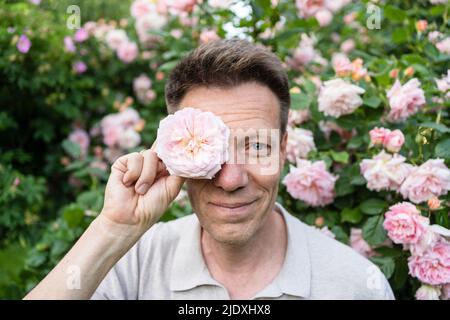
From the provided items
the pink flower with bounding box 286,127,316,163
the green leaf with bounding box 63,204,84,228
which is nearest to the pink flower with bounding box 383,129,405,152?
the pink flower with bounding box 286,127,316,163

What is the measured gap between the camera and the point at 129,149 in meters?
3.66

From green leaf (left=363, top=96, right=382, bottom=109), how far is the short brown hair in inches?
22.5

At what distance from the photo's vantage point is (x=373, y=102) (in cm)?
231

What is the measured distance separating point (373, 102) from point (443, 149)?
0.40 meters

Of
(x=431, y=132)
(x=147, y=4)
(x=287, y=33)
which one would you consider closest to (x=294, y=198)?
(x=431, y=132)

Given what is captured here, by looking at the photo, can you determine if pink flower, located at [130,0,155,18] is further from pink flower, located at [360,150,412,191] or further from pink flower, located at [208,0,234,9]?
pink flower, located at [360,150,412,191]

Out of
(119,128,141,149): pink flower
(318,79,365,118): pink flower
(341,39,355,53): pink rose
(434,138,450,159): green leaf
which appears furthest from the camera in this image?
(341,39,355,53): pink rose

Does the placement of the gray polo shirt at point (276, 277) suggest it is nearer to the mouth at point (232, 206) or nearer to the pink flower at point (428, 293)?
the pink flower at point (428, 293)

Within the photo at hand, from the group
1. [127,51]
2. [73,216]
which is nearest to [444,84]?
[73,216]

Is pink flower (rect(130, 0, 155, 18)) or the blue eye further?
pink flower (rect(130, 0, 155, 18))

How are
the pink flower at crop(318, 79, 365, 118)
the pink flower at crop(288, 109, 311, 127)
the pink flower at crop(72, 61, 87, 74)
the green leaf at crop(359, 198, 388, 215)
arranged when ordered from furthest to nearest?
the pink flower at crop(72, 61, 87, 74)
the pink flower at crop(288, 109, 311, 127)
the pink flower at crop(318, 79, 365, 118)
the green leaf at crop(359, 198, 388, 215)

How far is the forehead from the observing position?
1.76m

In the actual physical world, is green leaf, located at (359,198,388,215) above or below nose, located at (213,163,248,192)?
below
